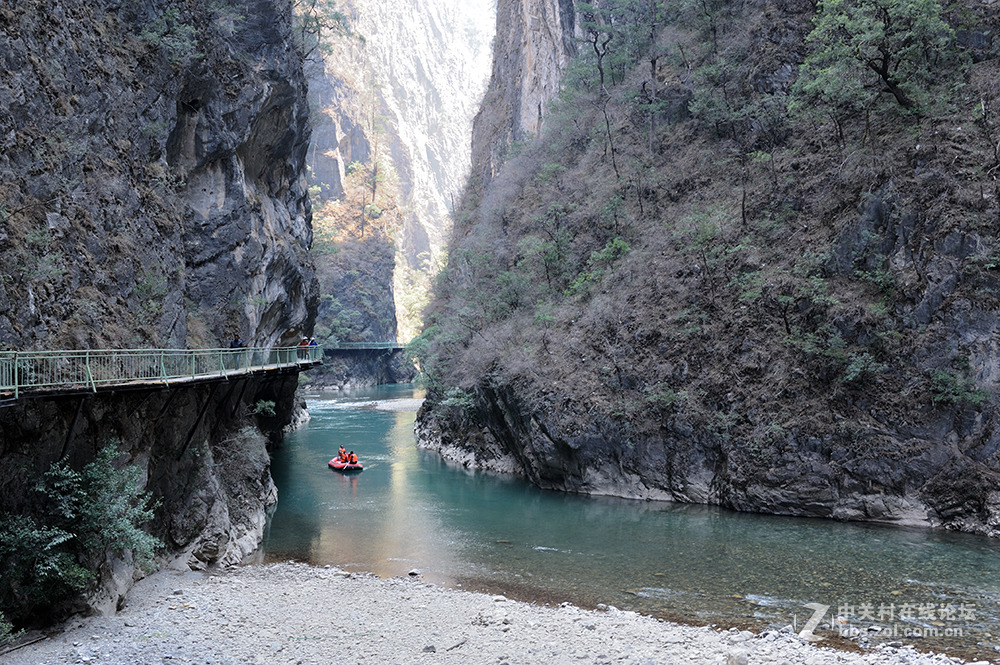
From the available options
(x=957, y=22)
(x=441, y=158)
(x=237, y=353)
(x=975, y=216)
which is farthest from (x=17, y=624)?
(x=441, y=158)

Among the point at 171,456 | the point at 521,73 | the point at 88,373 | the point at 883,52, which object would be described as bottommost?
the point at 171,456

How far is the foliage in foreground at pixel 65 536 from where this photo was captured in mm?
8844

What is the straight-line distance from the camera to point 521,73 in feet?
168

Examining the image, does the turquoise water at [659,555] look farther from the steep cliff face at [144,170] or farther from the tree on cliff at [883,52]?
the tree on cliff at [883,52]

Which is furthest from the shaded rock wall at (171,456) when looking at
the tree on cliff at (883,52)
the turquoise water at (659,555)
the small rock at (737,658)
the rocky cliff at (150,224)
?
the tree on cliff at (883,52)

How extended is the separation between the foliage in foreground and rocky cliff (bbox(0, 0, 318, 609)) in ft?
1.34

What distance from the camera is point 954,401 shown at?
16.9m

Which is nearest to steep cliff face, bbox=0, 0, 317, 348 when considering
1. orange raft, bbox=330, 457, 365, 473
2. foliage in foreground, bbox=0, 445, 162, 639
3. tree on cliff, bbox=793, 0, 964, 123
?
foliage in foreground, bbox=0, 445, 162, 639

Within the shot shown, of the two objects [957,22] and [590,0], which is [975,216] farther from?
[590,0]

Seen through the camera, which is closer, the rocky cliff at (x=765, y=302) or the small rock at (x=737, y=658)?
the small rock at (x=737, y=658)

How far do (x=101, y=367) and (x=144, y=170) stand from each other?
6.81m

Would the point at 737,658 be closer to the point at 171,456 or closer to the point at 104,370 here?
the point at 104,370

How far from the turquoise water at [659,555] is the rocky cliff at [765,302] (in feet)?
5.35

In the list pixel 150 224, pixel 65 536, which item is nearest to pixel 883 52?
pixel 150 224
